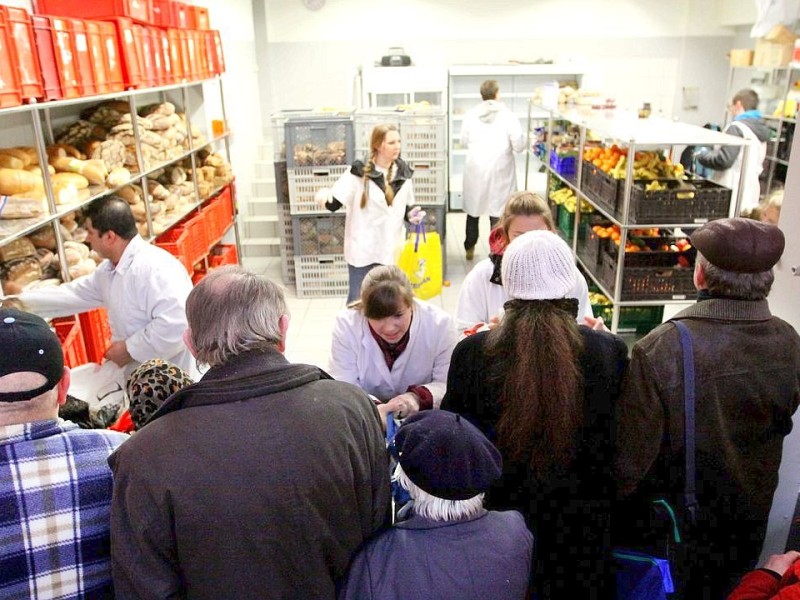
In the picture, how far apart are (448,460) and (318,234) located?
5.12m

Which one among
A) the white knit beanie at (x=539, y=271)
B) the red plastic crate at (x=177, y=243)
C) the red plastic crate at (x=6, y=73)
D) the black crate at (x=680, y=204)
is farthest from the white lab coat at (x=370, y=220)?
the white knit beanie at (x=539, y=271)

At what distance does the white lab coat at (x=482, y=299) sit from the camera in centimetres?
288

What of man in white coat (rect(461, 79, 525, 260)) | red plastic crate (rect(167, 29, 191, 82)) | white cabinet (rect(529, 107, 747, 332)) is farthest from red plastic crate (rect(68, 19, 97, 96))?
man in white coat (rect(461, 79, 525, 260))

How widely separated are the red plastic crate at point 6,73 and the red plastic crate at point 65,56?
39 centimetres

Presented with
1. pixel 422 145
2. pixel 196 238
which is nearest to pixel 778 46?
pixel 422 145

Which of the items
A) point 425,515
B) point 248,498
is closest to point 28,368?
point 248,498

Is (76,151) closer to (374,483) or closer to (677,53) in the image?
(374,483)

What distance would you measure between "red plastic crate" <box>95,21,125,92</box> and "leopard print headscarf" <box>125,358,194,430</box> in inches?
101

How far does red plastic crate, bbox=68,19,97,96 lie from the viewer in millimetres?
3312

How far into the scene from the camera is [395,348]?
8.77ft

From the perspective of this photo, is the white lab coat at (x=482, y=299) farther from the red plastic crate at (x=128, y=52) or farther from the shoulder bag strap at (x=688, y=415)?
the red plastic crate at (x=128, y=52)

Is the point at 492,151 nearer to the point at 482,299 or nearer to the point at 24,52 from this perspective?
the point at 482,299

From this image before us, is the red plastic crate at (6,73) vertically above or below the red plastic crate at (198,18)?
below

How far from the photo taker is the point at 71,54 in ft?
10.7
